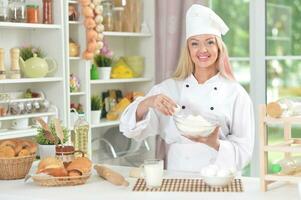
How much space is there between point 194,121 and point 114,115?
6.15ft

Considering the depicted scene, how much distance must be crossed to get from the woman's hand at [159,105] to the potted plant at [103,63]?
1.40 m

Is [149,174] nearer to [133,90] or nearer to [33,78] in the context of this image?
[33,78]

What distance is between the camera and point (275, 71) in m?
4.12

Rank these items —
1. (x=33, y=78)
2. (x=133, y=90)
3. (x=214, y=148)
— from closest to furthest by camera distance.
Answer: (x=214, y=148) → (x=33, y=78) → (x=133, y=90)

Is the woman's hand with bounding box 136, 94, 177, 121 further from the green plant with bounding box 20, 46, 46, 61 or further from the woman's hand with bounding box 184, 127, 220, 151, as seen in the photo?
the green plant with bounding box 20, 46, 46, 61

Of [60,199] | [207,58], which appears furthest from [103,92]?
[60,199]

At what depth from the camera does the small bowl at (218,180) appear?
224cm

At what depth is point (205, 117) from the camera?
2955 mm

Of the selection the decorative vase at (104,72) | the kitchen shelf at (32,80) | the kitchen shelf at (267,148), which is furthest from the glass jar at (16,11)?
the kitchen shelf at (267,148)

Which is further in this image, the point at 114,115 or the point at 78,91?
the point at 114,115

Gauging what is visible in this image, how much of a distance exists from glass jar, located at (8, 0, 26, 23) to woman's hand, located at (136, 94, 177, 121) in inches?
46.1

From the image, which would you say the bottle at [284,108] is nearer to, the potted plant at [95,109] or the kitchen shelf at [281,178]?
the kitchen shelf at [281,178]

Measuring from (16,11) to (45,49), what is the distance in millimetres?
345

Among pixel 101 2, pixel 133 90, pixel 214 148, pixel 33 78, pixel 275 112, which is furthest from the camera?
Answer: pixel 133 90
